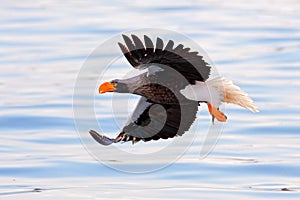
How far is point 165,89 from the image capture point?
8703 mm

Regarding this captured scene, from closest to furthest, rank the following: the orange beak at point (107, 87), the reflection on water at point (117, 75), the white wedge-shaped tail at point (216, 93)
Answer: the orange beak at point (107, 87)
the white wedge-shaped tail at point (216, 93)
the reflection on water at point (117, 75)

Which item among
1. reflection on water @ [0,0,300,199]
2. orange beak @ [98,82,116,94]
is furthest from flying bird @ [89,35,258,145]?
reflection on water @ [0,0,300,199]

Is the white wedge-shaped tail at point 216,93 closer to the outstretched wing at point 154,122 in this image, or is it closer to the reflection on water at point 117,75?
the outstretched wing at point 154,122

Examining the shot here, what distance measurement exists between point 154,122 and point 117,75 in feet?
19.7

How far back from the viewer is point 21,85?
15.1 m

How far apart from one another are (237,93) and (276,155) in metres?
2.42

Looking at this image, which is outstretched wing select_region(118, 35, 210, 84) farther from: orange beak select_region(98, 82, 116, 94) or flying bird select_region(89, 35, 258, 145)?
orange beak select_region(98, 82, 116, 94)

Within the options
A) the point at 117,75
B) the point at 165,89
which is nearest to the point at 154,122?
the point at 165,89

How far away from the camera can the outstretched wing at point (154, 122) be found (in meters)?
8.90

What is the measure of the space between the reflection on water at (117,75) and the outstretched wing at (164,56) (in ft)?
5.86

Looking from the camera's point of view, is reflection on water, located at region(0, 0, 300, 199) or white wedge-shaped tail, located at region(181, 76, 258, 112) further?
reflection on water, located at region(0, 0, 300, 199)

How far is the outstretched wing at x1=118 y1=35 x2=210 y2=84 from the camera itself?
27.4 ft

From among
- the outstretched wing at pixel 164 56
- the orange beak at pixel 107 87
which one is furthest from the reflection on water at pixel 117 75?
the outstretched wing at pixel 164 56

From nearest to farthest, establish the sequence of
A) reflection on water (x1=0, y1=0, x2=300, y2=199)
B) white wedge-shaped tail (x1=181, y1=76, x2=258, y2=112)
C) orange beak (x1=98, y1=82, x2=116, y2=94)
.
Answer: orange beak (x1=98, y1=82, x2=116, y2=94) → white wedge-shaped tail (x1=181, y1=76, x2=258, y2=112) → reflection on water (x1=0, y1=0, x2=300, y2=199)
